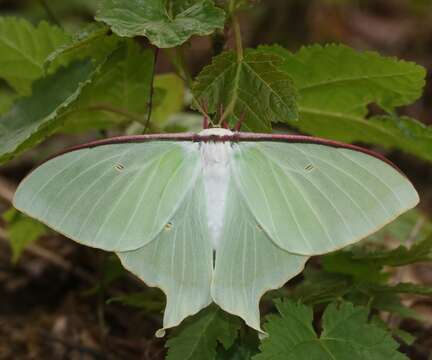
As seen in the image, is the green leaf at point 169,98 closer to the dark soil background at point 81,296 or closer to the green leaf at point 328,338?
the dark soil background at point 81,296

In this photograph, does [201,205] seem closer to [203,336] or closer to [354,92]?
[203,336]

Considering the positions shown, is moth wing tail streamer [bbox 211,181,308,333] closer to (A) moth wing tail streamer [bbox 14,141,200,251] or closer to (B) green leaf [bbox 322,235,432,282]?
(A) moth wing tail streamer [bbox 14,141,200,251]

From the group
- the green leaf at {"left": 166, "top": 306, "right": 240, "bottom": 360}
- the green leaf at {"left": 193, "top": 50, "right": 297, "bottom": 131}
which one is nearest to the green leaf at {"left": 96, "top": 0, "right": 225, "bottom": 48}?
the green leaf at {"left": 193, "top": 50, "right": 297, "bottom": 131}

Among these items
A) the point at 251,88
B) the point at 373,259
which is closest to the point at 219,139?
the point at 251,88

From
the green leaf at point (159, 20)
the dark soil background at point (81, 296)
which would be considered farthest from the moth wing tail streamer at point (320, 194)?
the dark soil background at point (81, 296)

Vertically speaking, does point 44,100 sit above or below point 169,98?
below

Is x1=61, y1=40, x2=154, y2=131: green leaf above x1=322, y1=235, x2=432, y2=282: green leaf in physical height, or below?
above

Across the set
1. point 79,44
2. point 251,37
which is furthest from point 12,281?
point 251,37
